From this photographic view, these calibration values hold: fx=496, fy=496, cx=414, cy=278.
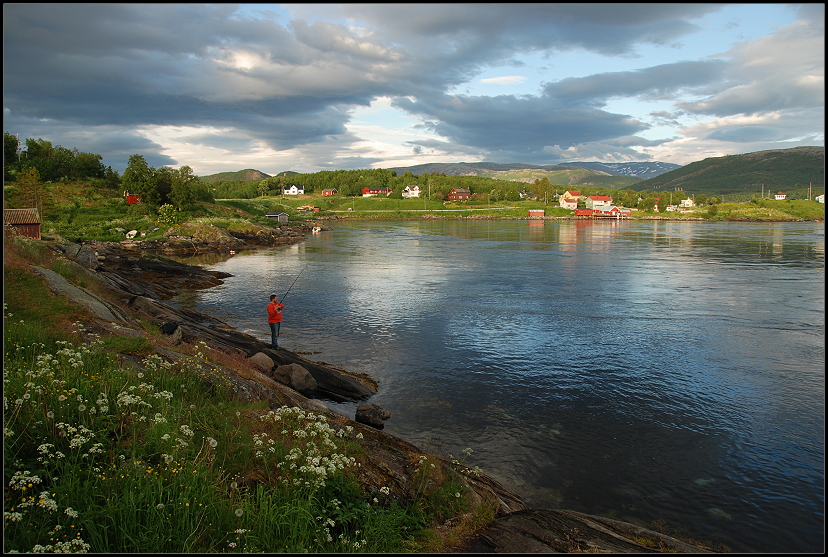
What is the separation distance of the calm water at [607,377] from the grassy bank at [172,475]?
4.89 meters

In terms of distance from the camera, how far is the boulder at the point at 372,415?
13633 mm

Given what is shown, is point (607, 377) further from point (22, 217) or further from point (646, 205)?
point (646, 205)

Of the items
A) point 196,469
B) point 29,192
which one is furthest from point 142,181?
point 196,469

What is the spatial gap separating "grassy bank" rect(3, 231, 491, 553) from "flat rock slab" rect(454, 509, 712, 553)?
1.68 feet

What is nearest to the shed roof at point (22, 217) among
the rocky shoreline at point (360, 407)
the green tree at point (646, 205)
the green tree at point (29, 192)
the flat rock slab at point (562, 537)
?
the green tree at point (29, 192)

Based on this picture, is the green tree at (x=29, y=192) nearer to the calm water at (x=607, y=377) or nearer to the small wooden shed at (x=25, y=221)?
the small wooden shed at (x=25, y=221)

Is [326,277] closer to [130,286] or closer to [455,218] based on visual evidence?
[130,286]

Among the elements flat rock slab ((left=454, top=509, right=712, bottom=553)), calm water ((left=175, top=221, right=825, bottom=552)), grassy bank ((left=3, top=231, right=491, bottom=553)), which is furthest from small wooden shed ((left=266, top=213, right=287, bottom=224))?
flat rock slab ((left=454, top=509, right=712, bottom=553))

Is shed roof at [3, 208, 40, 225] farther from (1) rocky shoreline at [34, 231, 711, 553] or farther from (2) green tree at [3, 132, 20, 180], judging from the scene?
(2) green tree at [3, 132, 20, 180]

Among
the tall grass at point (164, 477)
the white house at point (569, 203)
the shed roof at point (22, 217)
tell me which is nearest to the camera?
the tall grass at point (164, 477)

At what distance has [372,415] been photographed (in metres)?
13.8

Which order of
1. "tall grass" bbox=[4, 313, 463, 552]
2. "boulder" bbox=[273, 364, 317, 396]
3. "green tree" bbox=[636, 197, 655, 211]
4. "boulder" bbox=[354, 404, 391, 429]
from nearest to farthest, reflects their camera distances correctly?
"tall grass" bbox=[4, 313, 463, 552]
"boulder" bbox=[354, 404, 391, 429]
"boulder" bbox=[273, 364, 317, 396]
"green tree" bbox=[636, 197, 655, 211]

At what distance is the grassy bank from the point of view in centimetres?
588

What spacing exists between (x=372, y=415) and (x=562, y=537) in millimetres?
6963
